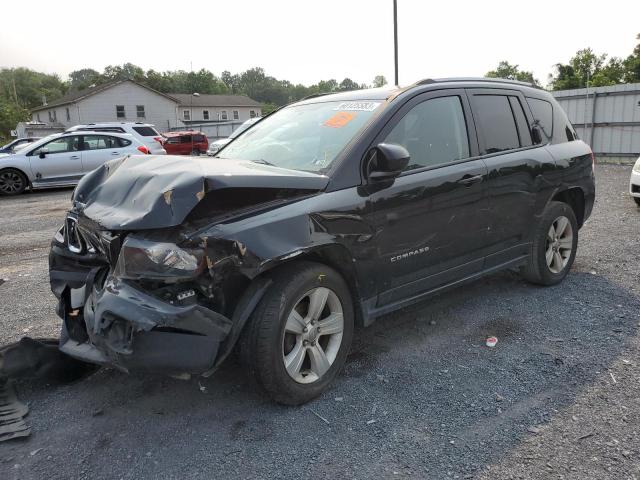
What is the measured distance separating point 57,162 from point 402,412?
1390cm

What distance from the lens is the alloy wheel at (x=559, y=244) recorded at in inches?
193

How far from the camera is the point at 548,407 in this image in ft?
9.93

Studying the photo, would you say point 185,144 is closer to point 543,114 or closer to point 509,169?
point 543,114

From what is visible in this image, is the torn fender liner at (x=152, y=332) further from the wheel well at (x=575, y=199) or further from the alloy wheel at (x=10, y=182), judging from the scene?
the alloy wheel at (x=10, y=182)

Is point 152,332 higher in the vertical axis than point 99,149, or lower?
lower

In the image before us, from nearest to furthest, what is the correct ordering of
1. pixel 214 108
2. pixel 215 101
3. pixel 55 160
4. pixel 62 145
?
pixel 55 160 < pixel 62 145 < pixel 214 108 < pixel 215 101

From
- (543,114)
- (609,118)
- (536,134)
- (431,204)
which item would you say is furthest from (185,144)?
(431,204)

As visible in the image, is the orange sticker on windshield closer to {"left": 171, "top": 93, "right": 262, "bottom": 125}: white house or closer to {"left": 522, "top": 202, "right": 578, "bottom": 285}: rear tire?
{"left": 522, "top": 202, "right": 578, "bottom": 285}: rear tire

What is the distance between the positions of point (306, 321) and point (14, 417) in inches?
69.1

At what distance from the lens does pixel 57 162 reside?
560 inches

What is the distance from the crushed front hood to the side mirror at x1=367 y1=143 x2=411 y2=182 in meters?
Result: 0.35

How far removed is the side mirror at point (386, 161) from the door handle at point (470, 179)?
75 centimetres

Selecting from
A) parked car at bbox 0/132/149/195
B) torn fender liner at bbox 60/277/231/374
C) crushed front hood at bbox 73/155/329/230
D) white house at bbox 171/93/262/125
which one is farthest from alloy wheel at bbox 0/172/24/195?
white house at bbox 171/93/262/125

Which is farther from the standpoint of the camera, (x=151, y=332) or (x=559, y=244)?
(x=559, y=244)
